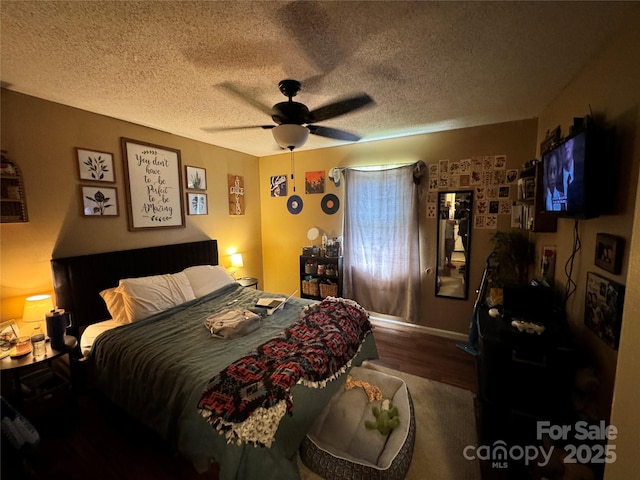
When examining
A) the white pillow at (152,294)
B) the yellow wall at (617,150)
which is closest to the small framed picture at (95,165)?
the white pillow at (152,294)

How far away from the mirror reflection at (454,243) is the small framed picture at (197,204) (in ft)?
9.77

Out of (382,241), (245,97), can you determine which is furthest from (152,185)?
(382,241)

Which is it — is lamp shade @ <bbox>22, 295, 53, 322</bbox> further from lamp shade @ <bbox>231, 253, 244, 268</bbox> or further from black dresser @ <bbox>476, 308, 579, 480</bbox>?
black dresser @ <bbox>476, 308, 579, 480</bbox>

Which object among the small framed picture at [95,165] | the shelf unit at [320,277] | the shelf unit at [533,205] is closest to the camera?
the shelf unit at [533,205]

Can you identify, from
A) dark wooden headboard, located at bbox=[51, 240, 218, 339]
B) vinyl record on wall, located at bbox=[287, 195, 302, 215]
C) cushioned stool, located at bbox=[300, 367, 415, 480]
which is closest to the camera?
cushioned stool, located at bbox=[300, 367, 415, 480]

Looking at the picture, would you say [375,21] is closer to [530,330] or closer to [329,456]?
[530,330]

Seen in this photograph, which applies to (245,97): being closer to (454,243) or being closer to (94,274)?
(94,274)

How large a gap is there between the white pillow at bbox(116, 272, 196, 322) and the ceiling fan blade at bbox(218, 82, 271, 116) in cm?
182

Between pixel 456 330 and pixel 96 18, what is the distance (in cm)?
397

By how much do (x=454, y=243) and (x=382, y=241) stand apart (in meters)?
0.85

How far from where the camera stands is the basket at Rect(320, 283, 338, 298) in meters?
3.58

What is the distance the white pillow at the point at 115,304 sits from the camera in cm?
214

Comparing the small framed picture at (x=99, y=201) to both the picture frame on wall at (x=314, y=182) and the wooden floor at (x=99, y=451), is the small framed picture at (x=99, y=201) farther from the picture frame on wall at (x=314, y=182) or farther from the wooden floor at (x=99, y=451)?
the picture frame on wall at (x=314, y=182)

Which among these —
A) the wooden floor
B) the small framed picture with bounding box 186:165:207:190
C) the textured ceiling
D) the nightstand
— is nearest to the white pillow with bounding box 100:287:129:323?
the nightstand
